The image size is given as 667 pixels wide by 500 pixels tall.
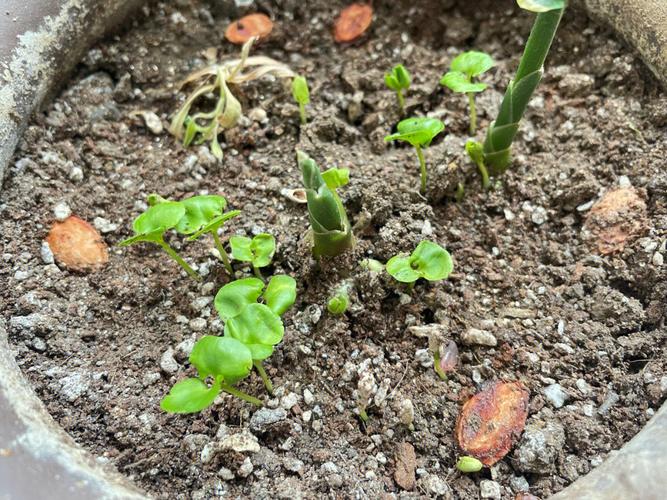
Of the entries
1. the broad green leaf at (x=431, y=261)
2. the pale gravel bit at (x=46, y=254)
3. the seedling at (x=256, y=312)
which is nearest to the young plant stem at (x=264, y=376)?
the seedling at (x=256, y=312)

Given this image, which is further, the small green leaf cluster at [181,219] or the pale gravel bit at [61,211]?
the pale gravel bit at [61,211]

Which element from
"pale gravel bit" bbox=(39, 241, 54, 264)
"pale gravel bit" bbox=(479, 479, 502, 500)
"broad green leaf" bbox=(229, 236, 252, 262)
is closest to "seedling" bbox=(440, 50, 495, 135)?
"broad green leaf" bbox=(229, 236, 252, 262)

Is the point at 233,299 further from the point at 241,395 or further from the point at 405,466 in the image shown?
the point at 405,466

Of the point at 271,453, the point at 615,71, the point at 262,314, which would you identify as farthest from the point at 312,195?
the point at 615,71

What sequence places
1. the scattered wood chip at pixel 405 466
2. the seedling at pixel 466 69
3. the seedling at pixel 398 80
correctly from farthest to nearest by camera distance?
the seedling at pixel 398 80
the seedling at pixel 466 69
the scattered wood chip at pixel 405 466

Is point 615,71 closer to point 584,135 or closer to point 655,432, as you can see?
point 584,135

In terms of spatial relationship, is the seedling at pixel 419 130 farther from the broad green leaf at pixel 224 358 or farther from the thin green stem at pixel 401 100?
the broad green leaf at pixel 224 358
